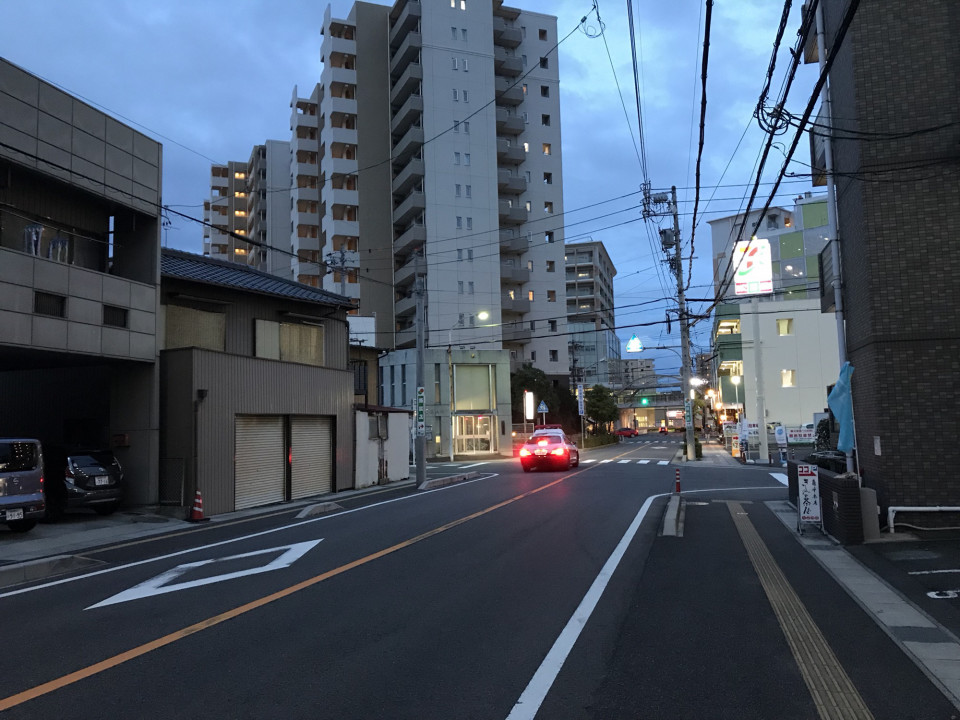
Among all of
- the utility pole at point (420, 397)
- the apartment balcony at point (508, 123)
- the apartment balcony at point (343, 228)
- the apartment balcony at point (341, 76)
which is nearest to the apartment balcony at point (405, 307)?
the apartment balcony at point (343, 228)

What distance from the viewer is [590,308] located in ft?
295

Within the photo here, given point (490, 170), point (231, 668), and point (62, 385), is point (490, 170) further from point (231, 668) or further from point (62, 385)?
point (231, 668)

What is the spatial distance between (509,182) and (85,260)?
45.8 metres

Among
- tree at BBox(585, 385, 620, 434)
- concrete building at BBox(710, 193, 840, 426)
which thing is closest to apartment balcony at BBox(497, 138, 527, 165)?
concrete building at BBox(710, 193, 840, 426)

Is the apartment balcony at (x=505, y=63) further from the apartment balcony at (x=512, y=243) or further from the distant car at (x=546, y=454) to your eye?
the distant car at (x=546, y=454)

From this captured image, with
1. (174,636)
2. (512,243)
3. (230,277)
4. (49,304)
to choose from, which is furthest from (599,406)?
(174,636)

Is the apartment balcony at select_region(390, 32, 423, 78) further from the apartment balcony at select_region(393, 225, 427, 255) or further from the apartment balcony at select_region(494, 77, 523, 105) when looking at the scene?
the apartment balcony at select_region(393, 225, 427, 255)

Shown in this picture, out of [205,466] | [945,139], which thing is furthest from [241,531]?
[945,139]

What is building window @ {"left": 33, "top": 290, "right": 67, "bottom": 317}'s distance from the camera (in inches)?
557

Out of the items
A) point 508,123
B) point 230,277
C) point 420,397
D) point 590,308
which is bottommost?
point 420,397

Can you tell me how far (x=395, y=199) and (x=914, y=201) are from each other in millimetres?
50810

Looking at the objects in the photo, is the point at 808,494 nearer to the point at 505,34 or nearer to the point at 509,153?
the point at 509,153

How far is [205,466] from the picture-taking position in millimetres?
16781

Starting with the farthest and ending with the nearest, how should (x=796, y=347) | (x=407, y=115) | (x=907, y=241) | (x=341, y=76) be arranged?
(x=341, y=76), (x=407, y=115), (x=796, y=347), (x=907, y=241)
